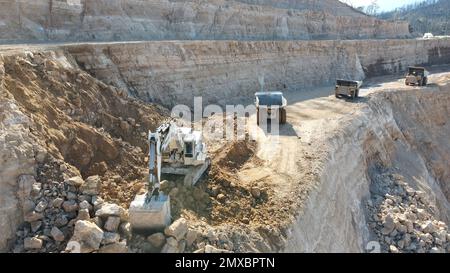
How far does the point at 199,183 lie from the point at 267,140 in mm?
5276

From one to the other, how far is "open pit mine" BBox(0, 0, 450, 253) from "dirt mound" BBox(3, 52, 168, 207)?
46 millimetres

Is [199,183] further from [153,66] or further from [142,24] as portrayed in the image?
[142,24]

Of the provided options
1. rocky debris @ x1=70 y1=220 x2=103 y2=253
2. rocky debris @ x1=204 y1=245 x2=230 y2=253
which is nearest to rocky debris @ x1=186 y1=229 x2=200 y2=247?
rocky debris @ x1=204 y1=245 x2=230 y2=253

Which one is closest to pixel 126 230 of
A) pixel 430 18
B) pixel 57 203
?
pixel 57 203

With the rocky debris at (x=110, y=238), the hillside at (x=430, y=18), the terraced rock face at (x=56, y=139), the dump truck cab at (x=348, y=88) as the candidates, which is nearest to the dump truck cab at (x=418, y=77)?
the dump truck cab at (x=348, y=88)

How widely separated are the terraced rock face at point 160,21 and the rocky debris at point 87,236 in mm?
12069

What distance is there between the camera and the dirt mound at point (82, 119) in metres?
9.53

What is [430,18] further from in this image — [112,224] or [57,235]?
[57,235]

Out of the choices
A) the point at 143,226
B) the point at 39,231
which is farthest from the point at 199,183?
the point at 39,231

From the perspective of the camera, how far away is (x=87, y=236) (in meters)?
7.04

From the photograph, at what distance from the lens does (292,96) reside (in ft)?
76.2

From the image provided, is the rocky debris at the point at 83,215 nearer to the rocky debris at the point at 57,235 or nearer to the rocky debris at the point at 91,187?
the rocky debris at the point at 57,235

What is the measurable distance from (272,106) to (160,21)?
10.5 m
